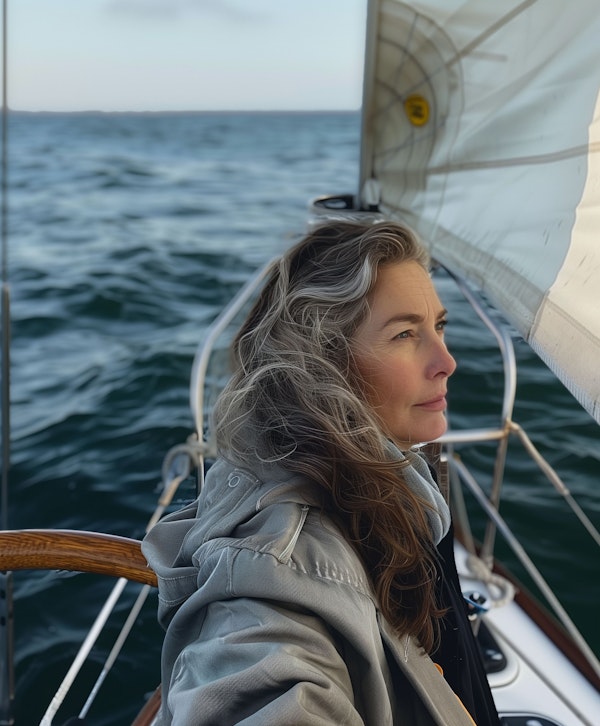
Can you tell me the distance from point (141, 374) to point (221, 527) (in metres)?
4.30

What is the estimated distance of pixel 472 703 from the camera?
0.95 metres

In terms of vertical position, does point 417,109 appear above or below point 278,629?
above

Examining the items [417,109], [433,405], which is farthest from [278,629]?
[417,109]

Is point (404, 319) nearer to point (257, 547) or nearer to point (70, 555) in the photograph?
point (257, 547)

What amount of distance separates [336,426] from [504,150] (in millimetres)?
800

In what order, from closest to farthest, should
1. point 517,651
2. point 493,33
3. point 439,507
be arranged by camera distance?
point 439,507 → point 493,33 → point 517,651

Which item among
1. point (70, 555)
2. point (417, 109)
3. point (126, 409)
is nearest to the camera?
point (70, 555)

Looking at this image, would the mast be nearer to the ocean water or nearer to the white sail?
the ocean water

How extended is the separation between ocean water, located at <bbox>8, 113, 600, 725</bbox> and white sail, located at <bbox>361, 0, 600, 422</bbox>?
0.94 feet

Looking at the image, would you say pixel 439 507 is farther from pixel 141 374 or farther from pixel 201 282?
pixel 201 282

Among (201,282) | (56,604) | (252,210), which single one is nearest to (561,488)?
(56,604)

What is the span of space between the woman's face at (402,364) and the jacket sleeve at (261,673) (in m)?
0.30

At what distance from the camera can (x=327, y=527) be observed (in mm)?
777

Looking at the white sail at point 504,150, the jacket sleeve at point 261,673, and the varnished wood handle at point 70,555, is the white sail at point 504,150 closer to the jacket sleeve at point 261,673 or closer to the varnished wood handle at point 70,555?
the jacket sleeve at point 261,673
